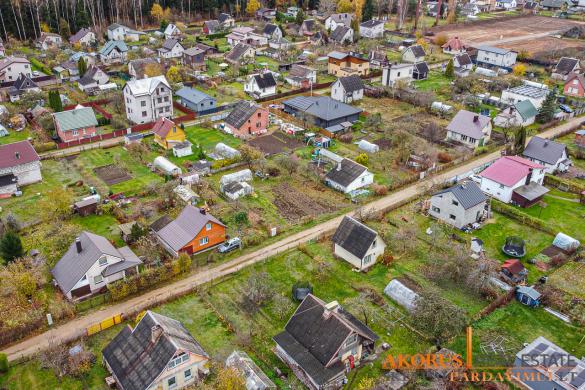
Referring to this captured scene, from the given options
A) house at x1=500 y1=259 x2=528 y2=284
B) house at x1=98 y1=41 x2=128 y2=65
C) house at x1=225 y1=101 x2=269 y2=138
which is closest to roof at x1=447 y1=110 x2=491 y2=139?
house at x1=225 y1=101 x2=269 y2=138

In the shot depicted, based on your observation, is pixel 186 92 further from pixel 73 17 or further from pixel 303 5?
pixel 303 5

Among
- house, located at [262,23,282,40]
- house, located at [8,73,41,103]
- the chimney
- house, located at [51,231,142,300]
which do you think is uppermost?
house, located at [262,23,282,40]

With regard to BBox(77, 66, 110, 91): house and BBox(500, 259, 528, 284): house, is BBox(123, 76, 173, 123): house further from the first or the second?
BBox(500, 259, 528, 284): house

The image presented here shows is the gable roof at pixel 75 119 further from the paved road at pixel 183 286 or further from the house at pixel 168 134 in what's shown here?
the paved road at pixel 183 286

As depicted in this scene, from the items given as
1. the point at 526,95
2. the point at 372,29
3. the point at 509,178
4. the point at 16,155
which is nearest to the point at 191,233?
the point at 16,155

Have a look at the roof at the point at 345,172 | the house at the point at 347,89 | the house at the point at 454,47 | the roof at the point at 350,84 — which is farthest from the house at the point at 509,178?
the house at the point at 454,47

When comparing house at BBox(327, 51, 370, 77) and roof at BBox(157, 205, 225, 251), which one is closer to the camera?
roof at BBox(157, 205, 225, 251)

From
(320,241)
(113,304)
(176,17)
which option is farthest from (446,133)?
(176,17)
